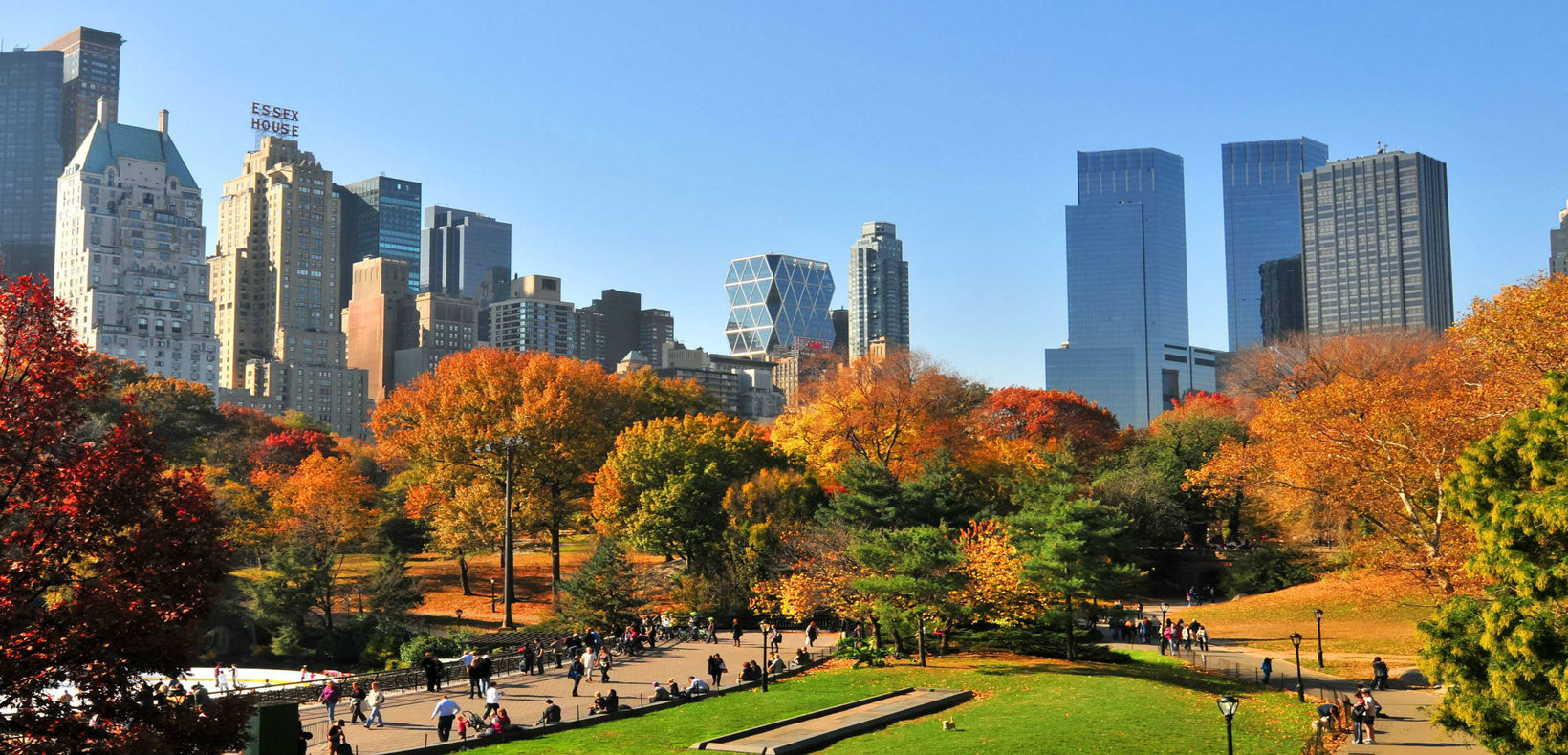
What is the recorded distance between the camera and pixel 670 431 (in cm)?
6291

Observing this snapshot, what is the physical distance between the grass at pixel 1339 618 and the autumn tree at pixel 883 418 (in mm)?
15645

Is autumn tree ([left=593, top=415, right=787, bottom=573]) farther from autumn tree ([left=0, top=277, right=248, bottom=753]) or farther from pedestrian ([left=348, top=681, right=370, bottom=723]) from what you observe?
autumn tree ([left=0, top=277, right=248, bottom=753])

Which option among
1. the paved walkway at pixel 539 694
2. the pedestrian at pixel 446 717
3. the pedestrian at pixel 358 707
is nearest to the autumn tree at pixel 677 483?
the paved walkway at pixel 539 694

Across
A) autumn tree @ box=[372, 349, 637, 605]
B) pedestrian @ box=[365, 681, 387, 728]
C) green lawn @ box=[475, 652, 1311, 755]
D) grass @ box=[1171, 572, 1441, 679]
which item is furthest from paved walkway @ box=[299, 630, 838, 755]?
grass @ box=[1171, 572, 1441, 679]

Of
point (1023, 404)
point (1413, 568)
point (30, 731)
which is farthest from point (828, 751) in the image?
point (1023, 404)

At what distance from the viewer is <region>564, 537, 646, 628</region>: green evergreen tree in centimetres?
4959

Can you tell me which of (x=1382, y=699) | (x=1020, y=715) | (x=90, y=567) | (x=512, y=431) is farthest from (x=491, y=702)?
(x=512, y=431)

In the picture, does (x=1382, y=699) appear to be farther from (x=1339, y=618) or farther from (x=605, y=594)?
(x=605, y=594)

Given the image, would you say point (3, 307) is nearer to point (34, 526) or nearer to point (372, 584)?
point (34, 526)

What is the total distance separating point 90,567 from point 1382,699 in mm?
35873

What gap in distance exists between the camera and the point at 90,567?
46.4ft

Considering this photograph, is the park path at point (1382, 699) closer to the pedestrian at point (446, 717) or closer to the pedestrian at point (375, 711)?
the pedestrian at point (446, 717)

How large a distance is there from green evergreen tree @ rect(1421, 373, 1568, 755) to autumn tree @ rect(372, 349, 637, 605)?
145 feet

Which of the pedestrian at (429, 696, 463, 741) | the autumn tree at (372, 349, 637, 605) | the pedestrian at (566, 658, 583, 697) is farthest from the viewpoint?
the autumn tree at (372, 349, 637, 605)
